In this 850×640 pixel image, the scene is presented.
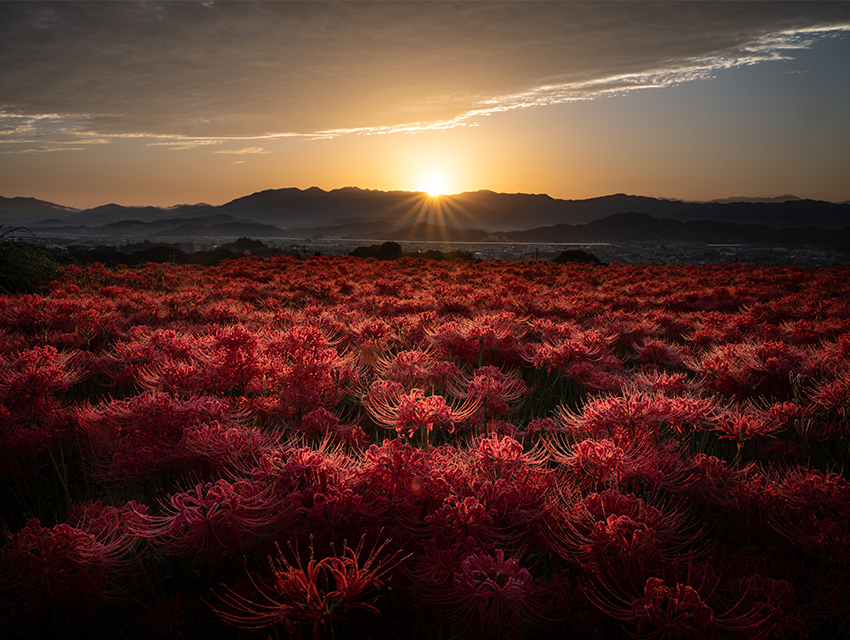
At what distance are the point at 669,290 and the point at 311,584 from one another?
11503 mm

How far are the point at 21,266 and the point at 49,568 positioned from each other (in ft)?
38.3

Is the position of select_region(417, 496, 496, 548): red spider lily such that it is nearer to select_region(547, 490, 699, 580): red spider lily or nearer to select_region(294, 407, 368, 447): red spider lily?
select_region(547, 490, 699, 580): red spider lily

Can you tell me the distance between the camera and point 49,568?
1.50m

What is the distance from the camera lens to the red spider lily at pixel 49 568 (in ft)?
4.90

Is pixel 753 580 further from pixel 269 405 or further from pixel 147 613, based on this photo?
pixel 269 405

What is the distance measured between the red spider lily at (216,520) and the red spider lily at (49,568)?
0.15m

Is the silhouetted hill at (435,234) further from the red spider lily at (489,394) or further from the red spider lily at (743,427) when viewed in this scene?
the red spider lily at (743,427)

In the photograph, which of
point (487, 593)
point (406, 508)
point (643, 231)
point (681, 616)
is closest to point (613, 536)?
point (681, 616)

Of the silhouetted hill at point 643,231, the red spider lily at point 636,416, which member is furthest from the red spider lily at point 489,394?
the silhouetted hill at point 643,231

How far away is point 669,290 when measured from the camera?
10.9 m

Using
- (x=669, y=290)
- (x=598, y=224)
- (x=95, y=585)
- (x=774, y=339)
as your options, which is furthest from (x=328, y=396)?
(x=598, y=224)

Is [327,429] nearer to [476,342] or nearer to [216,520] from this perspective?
[216,520]

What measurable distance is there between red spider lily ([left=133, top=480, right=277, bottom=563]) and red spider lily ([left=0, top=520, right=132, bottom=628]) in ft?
0.50

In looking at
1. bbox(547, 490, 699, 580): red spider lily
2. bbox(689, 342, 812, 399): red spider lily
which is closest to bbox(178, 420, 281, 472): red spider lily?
bbox(547, 490, 699, 580): red spider lily
